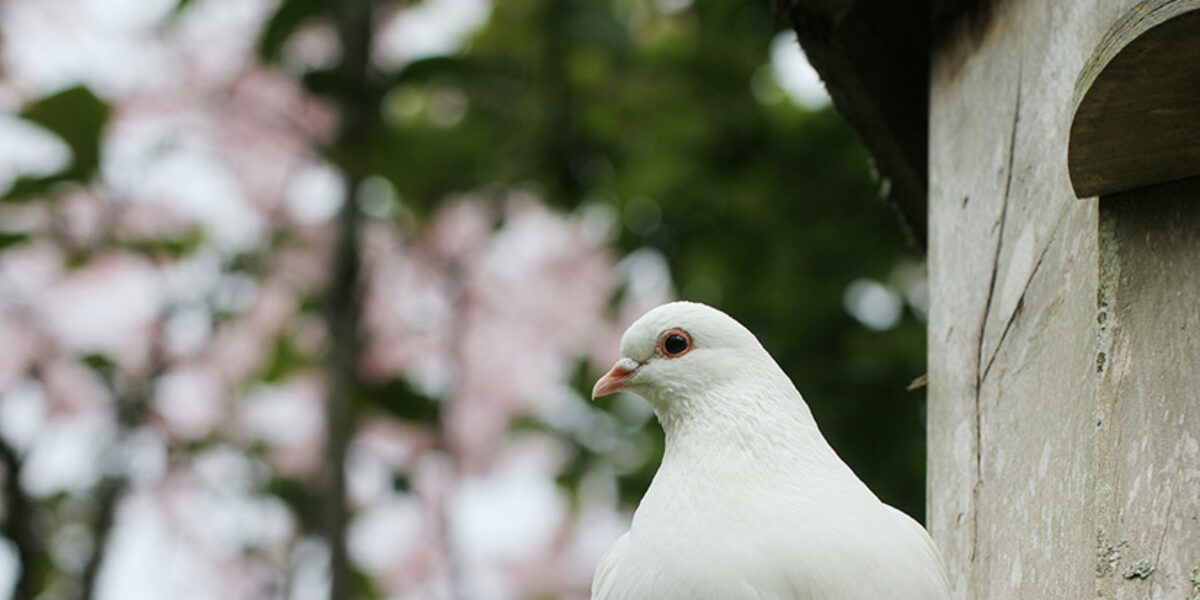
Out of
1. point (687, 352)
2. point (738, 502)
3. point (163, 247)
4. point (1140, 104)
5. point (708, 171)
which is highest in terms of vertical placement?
point (1140, 104)

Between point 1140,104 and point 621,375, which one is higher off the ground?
point 1140,104

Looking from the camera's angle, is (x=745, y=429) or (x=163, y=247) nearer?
(x=745, y=429)

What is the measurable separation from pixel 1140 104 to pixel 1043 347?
1.31 feet

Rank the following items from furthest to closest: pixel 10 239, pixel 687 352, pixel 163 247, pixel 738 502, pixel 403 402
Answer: pixel 163 247
pixel 10 239
pixel 403 402
pixel 687 352
pixel 738 502

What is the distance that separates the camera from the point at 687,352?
1.84m

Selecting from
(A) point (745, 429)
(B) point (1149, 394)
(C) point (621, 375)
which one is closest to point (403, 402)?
(C) point (621, 375)

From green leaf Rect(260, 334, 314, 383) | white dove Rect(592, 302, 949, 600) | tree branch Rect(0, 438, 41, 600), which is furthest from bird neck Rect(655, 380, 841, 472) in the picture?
green leaf Rect(260, 334, 314, 383)

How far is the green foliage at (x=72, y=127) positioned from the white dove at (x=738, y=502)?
126 inches

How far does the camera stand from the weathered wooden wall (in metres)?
1.60

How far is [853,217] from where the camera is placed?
4273 mm

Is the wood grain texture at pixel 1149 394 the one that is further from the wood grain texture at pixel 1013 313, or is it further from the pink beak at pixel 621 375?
the pink beak at pixel 621 375

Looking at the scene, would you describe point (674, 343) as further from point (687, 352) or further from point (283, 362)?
point (283, 362)

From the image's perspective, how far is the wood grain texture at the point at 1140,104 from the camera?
4.87 feet

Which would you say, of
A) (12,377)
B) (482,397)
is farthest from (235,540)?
(482,397)
